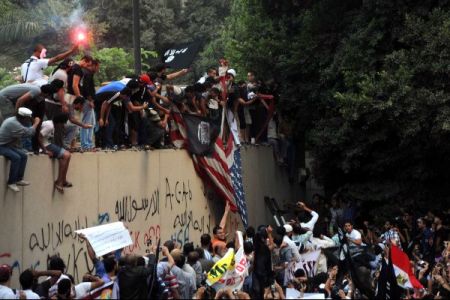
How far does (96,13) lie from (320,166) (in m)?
21.1

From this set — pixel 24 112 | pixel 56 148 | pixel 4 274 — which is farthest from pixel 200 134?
pixel 4 274

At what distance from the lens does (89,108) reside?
1352 cm

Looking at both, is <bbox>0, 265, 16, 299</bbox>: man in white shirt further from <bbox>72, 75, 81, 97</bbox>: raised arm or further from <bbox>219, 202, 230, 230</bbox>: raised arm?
<bbox>219, 202, 230, 230</bbox>: raised arm

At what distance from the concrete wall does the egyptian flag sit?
447 centimetres

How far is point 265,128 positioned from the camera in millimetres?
20828

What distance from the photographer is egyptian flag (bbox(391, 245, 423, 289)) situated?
10.5 metres

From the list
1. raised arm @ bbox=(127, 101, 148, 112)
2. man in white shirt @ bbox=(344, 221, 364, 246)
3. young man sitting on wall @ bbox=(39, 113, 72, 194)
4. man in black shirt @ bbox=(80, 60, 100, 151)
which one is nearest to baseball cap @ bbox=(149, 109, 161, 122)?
raised arm @ bbox=(127, 101, 148, 112)

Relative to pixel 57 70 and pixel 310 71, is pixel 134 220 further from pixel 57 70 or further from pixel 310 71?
pixel 310 71

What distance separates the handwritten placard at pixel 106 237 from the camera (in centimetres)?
1019

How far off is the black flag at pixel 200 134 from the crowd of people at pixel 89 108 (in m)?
0.15

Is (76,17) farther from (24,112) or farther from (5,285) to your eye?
(5,285)

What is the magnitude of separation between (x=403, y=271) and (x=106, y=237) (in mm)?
3627

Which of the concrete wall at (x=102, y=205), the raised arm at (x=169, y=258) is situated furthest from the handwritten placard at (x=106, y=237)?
the concrete wall at (x=102, y=205)

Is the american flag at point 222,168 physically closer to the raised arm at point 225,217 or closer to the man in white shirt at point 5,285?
the raised arm at point 225,217
